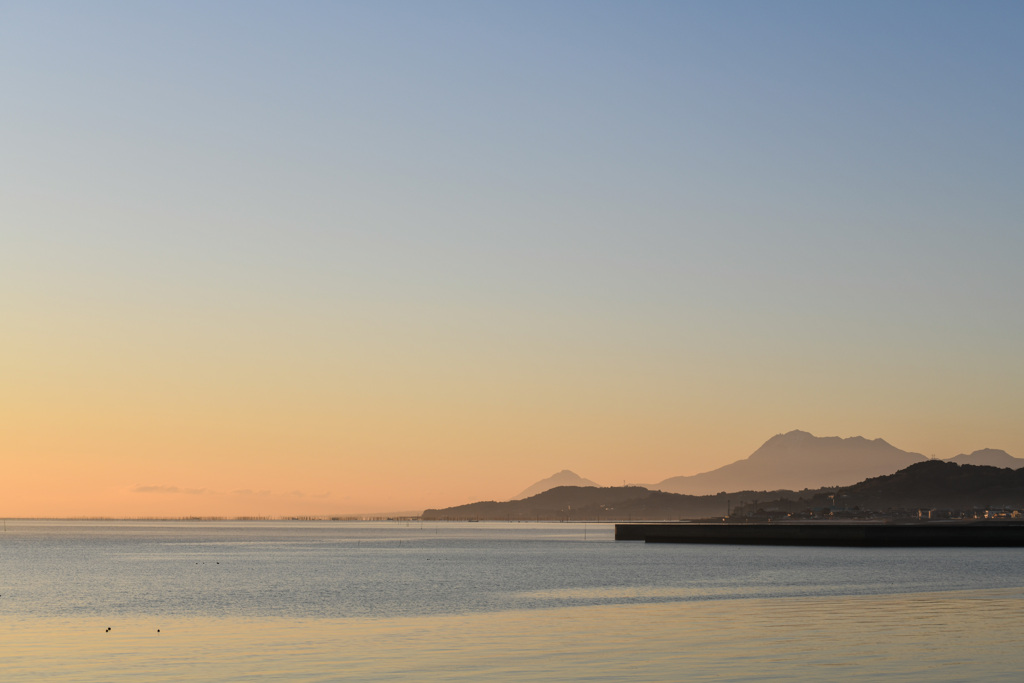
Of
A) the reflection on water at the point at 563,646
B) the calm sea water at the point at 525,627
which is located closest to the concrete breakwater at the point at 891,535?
the calm sea water at the point at 525,627

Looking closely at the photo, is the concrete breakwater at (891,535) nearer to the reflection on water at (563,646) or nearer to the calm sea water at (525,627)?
the calm sea water at (525,627)

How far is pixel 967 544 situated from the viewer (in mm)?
150125

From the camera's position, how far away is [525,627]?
46906mm

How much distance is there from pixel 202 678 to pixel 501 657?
9703 millimetres

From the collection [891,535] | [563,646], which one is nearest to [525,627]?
[563,646]

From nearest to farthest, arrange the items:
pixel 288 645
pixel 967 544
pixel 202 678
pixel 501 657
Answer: pixel 202 678
pixel 501 657
pixel 288 645
pixel 967 544

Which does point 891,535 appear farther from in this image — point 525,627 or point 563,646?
point 563,646

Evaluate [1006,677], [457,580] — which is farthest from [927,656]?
[457,580]

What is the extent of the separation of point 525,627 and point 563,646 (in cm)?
839

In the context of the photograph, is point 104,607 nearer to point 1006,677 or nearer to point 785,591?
point 785,591

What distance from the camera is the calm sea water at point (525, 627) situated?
106ft

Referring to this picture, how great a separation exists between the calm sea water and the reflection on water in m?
0.10

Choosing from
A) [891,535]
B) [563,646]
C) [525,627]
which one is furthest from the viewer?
[891,535]

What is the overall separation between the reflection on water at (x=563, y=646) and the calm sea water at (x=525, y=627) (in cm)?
10
